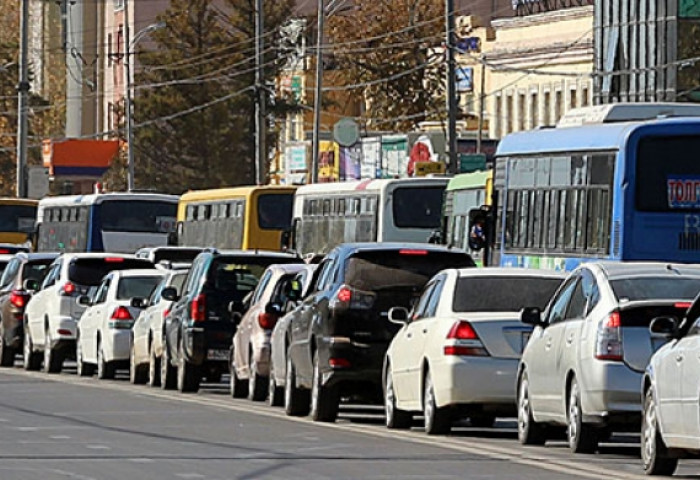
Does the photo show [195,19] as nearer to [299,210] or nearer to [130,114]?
[130,114]

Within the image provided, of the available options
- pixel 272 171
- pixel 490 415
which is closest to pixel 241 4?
pixel 272 171

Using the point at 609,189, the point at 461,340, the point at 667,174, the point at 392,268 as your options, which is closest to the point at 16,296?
the point at 609,189

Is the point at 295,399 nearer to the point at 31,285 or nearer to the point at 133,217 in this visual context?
the point at 31,285

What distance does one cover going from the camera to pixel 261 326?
1034 inches

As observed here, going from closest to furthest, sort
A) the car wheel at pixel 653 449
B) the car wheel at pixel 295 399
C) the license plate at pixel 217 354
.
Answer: the car wheel at pixel 653 449 → the car wheel at pixel 295 399 → the license plate at pixel 217 354

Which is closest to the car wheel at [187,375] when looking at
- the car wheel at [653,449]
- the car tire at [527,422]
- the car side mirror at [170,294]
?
the car side mirror at [170,294]

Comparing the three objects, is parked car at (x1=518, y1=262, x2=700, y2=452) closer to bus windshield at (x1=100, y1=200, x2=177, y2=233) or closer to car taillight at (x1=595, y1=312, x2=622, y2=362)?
car taillight at (x1=595, y1=312, x2=622, y2=362)

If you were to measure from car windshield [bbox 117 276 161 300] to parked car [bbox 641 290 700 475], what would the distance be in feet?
56.2

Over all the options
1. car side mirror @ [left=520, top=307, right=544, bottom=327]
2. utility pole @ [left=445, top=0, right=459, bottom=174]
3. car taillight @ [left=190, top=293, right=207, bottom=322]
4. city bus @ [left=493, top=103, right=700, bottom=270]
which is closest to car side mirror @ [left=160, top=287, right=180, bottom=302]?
car taillight @ [left=190, top=293, right=207, bottom=322]

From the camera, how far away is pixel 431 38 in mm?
82375

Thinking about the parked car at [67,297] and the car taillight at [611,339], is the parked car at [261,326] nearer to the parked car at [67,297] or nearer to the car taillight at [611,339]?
the parked car at [67,297]

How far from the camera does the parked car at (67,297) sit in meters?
35.0

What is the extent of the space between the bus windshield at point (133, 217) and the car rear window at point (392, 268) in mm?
37066

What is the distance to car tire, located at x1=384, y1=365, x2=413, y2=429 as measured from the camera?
70.8 feet
